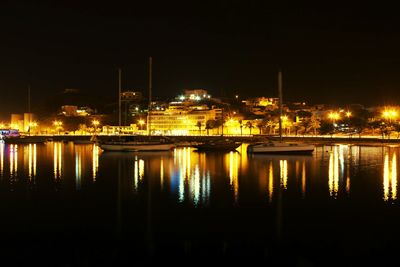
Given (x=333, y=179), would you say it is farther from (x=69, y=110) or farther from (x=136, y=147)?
(x=69, y=110)

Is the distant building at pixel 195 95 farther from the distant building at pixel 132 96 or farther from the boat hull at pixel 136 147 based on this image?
the boat hull at pixel 136 147

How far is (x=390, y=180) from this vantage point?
2336 centimetres

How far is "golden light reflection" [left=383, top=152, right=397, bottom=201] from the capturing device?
744 inches

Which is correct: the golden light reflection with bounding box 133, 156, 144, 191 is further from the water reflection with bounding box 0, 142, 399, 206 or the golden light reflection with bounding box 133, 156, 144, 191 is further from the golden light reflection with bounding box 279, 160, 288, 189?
the golden light reflection with bounding box 279, 160, 288, 189

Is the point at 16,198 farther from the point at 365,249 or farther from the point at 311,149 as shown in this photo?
the point at 311,149

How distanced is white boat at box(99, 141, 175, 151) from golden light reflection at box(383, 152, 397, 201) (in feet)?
66.6

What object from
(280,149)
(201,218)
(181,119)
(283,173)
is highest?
(181,119)

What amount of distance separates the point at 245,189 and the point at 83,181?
8.23 m

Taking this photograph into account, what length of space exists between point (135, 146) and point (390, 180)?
25.9 meters

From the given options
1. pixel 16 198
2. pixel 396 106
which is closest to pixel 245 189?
pixel 16 198

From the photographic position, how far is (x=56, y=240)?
12.4 m

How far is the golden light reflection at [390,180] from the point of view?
18.9m

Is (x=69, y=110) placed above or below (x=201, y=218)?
above

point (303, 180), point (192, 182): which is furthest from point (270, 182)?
point (192, 182)
